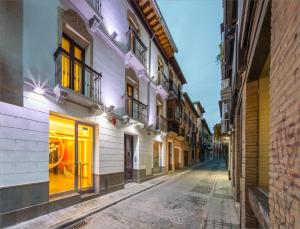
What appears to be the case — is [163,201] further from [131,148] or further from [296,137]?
[296,137]

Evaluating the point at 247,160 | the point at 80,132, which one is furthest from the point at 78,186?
the point at 247,160

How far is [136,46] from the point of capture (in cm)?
1248

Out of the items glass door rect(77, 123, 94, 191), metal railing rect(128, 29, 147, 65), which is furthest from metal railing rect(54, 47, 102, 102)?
metal railing rect(128, 29, 147, 65)

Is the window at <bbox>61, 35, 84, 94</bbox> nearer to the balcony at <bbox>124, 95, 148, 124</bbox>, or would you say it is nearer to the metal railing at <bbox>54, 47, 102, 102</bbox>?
the metal railing at <bbox>54, 47, 102, 102</bbox>

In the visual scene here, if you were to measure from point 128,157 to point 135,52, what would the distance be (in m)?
6.10

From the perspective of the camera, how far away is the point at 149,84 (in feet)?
47.3

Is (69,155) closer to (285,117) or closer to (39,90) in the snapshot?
(39,90)

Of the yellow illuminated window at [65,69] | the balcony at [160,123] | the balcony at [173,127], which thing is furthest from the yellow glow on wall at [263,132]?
the balcony at [173,127]

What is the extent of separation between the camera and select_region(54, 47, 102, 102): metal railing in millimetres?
6387

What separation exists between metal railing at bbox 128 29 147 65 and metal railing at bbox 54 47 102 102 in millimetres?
3852

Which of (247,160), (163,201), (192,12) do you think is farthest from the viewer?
(192,12)

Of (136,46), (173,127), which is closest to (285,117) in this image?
(136,46)

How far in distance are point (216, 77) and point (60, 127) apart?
204606 mm

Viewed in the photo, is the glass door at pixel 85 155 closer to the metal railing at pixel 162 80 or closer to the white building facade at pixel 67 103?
the white building facade at pixel 67 103
